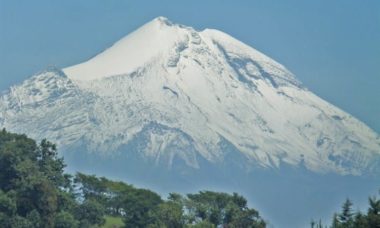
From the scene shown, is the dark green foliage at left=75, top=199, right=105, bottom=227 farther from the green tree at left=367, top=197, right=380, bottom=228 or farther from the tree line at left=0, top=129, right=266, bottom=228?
the green tree at left=367, top=197, right=380, bottom=228

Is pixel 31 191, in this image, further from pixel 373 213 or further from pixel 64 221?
pixel 373 213

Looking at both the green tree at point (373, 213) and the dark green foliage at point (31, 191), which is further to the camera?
the dark green foliage at point (31, 191)

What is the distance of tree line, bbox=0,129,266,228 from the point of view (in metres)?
84.1

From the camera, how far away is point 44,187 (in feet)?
277

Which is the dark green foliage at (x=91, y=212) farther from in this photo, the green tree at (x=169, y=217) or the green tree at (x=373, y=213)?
the green tree at (x=373, y=213)

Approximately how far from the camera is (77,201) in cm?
9588

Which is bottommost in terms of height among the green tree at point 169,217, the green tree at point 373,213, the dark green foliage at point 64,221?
the green tree at point 373,213

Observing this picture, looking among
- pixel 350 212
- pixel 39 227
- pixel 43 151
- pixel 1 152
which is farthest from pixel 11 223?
pixel 350 212

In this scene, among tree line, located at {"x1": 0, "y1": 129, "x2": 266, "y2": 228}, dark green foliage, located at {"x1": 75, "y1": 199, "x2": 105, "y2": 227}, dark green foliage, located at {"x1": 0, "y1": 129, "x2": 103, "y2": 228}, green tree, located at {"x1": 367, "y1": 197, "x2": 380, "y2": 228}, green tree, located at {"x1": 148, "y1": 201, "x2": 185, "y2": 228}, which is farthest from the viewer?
dark green foliage, located at {"x1": 75, "y1": 199, "x2": 105, "y2": 227}

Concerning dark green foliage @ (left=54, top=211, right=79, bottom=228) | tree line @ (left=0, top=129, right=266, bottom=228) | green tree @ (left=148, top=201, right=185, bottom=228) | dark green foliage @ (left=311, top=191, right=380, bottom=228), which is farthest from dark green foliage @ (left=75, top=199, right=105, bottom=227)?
dark green foliage @ (left=311, top=191, right=380, bottom=228)

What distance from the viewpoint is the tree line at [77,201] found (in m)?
84.1

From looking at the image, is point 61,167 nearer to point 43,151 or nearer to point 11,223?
point 43,151

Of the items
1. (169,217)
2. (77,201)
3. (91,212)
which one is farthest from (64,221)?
(77,201)

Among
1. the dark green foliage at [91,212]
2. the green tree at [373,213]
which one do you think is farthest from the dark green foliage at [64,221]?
the green tree at [373,213]
